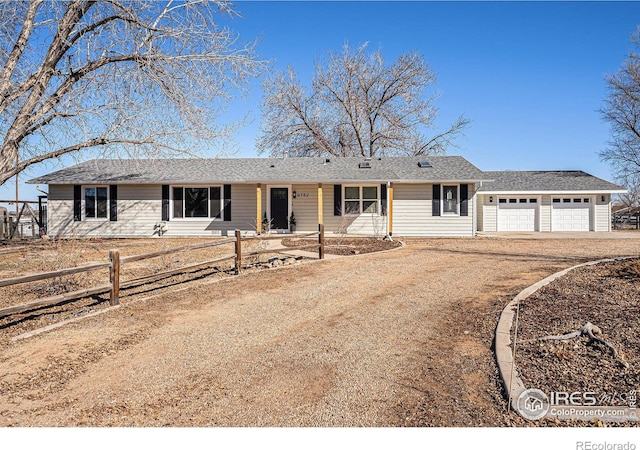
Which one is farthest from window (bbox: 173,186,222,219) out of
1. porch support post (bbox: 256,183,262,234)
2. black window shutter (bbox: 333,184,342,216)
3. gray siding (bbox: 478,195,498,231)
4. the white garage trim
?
the white garage trim

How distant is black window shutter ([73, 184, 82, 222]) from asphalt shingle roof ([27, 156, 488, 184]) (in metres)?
0.44

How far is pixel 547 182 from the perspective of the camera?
23.2 metres

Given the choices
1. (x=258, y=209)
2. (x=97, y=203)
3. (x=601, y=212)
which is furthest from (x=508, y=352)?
(x=601, y=212)

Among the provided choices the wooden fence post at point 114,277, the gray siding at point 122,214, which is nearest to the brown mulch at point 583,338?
the wooden fence post at point 114,277

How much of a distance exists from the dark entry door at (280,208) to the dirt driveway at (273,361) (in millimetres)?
11016

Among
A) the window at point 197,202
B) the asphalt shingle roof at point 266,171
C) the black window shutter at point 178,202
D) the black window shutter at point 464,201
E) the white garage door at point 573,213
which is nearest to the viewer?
the asphalt shingle roof at point 266,171

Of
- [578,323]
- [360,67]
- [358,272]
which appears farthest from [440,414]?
[360,67]

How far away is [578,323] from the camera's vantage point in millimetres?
4852

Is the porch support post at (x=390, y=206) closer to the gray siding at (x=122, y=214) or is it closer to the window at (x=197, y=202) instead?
the window at (x=197, y=202)

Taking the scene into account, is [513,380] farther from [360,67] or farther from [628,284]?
[360,67]

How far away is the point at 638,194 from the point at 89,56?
48396 millimetres

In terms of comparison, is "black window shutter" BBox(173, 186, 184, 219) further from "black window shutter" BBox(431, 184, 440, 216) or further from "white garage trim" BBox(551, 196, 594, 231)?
"white garage trim" BBox(551, 196, 594, 231)

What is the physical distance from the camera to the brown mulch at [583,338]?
3.41 m

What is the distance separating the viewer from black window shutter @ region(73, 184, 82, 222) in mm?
18641
